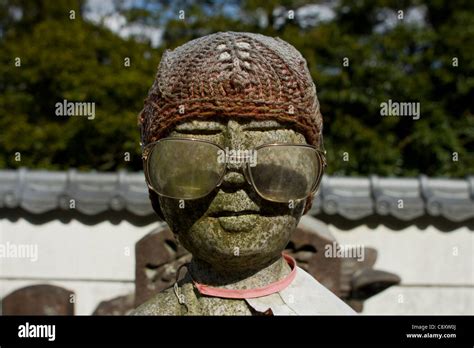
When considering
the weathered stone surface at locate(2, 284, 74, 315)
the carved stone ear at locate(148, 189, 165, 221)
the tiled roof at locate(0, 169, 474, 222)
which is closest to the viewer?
the carved stone ear at locate(148, 189, 165, 221)

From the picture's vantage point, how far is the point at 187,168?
2.00 m

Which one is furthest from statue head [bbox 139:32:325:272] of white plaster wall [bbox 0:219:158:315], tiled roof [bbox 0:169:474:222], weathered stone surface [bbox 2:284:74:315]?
white plaster wall [bbox 0:219:158:315]

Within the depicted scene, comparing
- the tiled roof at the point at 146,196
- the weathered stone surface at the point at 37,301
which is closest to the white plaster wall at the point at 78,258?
the tiled roof at the point at 146,196

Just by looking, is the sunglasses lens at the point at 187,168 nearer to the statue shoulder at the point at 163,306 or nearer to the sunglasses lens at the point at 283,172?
the sunglasses lens at the point at 283,172

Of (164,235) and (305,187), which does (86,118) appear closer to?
(164,235)

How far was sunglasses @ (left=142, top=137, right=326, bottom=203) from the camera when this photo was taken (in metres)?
1.98

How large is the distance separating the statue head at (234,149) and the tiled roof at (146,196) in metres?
2.45

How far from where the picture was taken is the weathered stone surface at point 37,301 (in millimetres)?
3916

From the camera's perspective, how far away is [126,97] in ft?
21.8

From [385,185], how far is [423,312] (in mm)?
904

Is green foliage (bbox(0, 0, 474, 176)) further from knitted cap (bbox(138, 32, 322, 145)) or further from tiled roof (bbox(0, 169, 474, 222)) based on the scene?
knitted cap (bbox(138, 32, 322, 145))

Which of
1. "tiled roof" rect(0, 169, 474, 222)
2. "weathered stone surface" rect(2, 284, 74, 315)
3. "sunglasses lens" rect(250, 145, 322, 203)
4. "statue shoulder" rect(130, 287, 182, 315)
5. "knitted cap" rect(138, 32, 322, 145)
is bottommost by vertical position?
"weathered stone surface" rect(2, 284, 74, 315)

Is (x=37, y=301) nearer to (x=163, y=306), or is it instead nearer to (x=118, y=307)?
(x=118, y=307)
